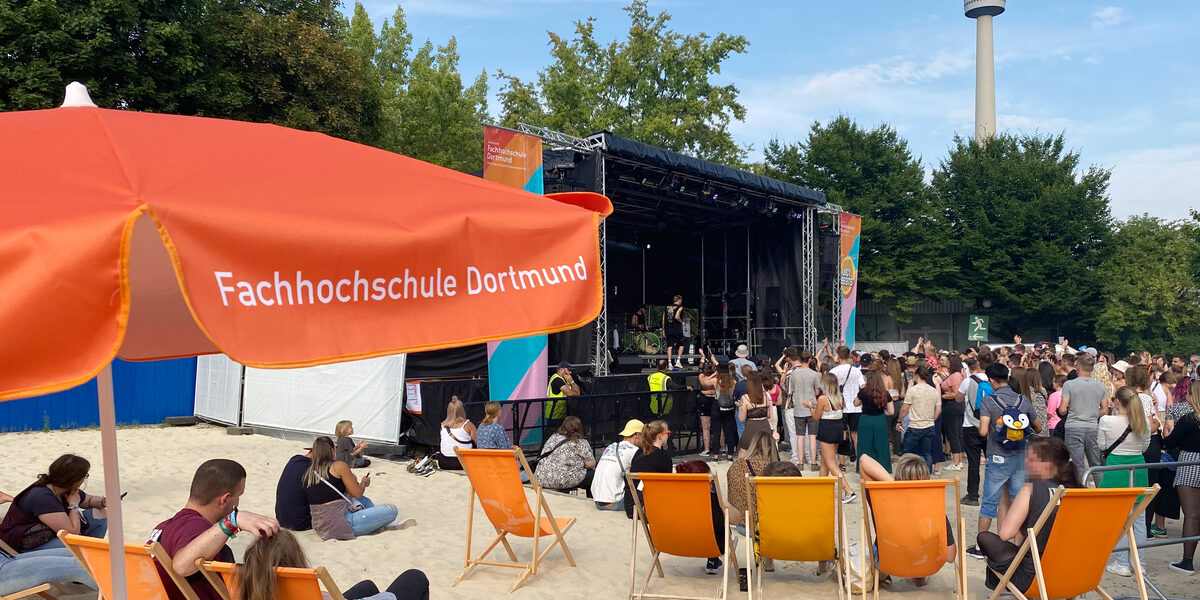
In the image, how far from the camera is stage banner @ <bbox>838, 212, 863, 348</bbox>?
20.8 meters

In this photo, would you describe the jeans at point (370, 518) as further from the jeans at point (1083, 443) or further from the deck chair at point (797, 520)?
the jeans at point (1083, 443)

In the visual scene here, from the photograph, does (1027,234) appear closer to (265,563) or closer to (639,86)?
(639,86)

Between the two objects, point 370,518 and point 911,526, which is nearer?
point 911,526

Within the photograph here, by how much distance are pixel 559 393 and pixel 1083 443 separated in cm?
649

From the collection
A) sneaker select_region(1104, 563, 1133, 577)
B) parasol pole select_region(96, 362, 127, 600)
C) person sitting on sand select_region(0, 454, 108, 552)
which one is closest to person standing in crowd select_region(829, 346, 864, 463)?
sneaker select_region(1104, 563, 1133, 577)

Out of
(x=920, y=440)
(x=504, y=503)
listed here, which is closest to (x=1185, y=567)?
(x=920, y=440)

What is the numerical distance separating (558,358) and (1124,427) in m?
9.00

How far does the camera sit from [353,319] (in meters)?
1.95

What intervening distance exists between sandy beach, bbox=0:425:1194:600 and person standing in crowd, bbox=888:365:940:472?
0.91 metres

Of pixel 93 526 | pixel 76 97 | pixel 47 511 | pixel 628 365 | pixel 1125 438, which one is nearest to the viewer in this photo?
pixel 76 97

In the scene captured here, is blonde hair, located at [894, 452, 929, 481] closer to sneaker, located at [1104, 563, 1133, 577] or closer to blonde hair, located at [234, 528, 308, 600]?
Answer: sneaker, located at [1104, 563, 1133, 577]

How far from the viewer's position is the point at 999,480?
6289 mm

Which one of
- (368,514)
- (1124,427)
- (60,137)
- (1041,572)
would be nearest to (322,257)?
(60,137)

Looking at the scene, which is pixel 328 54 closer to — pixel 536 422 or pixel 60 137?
pixel 536 422
